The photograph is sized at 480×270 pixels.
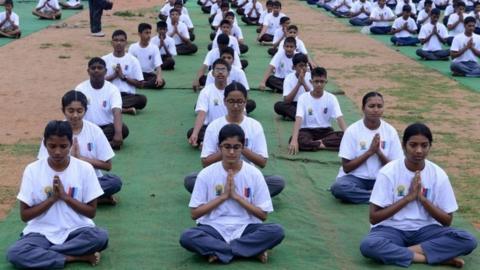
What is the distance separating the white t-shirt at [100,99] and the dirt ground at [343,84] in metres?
0.82

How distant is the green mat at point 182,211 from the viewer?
571 centimetres

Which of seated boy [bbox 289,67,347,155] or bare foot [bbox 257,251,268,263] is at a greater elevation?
bare foot [bbox 257,251,268,263]

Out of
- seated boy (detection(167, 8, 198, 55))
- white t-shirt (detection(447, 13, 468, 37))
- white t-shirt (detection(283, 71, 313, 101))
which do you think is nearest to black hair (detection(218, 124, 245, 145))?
white t-shirt (detection(283, 71, 313, 101))

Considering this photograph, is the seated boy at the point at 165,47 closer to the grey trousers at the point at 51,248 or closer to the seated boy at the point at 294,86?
the seated boy at the point at 294,86

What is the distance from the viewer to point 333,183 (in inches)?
293

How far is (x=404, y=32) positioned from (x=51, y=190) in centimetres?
1424

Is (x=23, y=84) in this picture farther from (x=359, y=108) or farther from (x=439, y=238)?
(x=439, y=238)

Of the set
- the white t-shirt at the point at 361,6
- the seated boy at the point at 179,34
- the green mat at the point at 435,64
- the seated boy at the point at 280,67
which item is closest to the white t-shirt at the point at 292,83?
the seated boy at the point at 280,67

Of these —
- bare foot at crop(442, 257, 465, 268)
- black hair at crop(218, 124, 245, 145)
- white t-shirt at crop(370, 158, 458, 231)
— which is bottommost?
bare foot at crop(442, 257, 465, 268)

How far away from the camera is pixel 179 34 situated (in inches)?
621

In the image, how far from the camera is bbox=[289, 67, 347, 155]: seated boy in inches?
345

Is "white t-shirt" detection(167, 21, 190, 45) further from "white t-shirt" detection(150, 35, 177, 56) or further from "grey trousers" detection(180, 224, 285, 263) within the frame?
"grey trousers" detection(180, 224, 285, 263)

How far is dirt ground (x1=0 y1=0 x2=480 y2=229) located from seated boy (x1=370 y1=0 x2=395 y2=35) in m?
0.50

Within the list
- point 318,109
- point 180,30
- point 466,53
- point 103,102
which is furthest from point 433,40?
point 103,102
